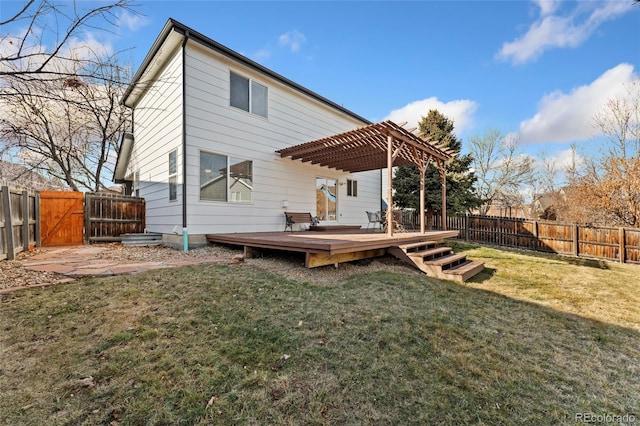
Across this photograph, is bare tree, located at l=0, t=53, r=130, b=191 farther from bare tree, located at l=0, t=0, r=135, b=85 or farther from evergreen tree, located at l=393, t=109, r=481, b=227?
evergreen tree, located at l=393, t=109, r=481, b=227

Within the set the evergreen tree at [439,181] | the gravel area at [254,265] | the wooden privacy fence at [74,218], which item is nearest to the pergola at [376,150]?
the gravel area at [254,265]

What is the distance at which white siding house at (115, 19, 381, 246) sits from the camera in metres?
6.73

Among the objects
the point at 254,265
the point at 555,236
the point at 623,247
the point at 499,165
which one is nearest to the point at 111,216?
the point at 254,265

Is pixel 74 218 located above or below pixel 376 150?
below

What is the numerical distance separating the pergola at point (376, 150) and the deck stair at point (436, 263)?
0.63 meters

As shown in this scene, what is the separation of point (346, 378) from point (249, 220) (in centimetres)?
629

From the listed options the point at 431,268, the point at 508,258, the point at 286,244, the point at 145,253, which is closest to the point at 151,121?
the point at 145,253

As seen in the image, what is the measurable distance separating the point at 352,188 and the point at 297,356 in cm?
995

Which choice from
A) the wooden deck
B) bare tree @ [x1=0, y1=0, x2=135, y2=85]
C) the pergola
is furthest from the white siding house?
bare tree @ [x1=0, y1=0, x2=135, y2=85]

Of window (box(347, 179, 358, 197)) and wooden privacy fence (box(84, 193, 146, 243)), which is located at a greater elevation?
window (box(347, 179, 358, 197))

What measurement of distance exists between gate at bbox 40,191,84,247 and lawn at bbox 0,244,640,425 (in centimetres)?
615

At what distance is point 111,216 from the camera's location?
349 inches

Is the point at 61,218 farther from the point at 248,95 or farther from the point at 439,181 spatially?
the point at 439,181

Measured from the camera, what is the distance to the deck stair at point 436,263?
5.30 m
